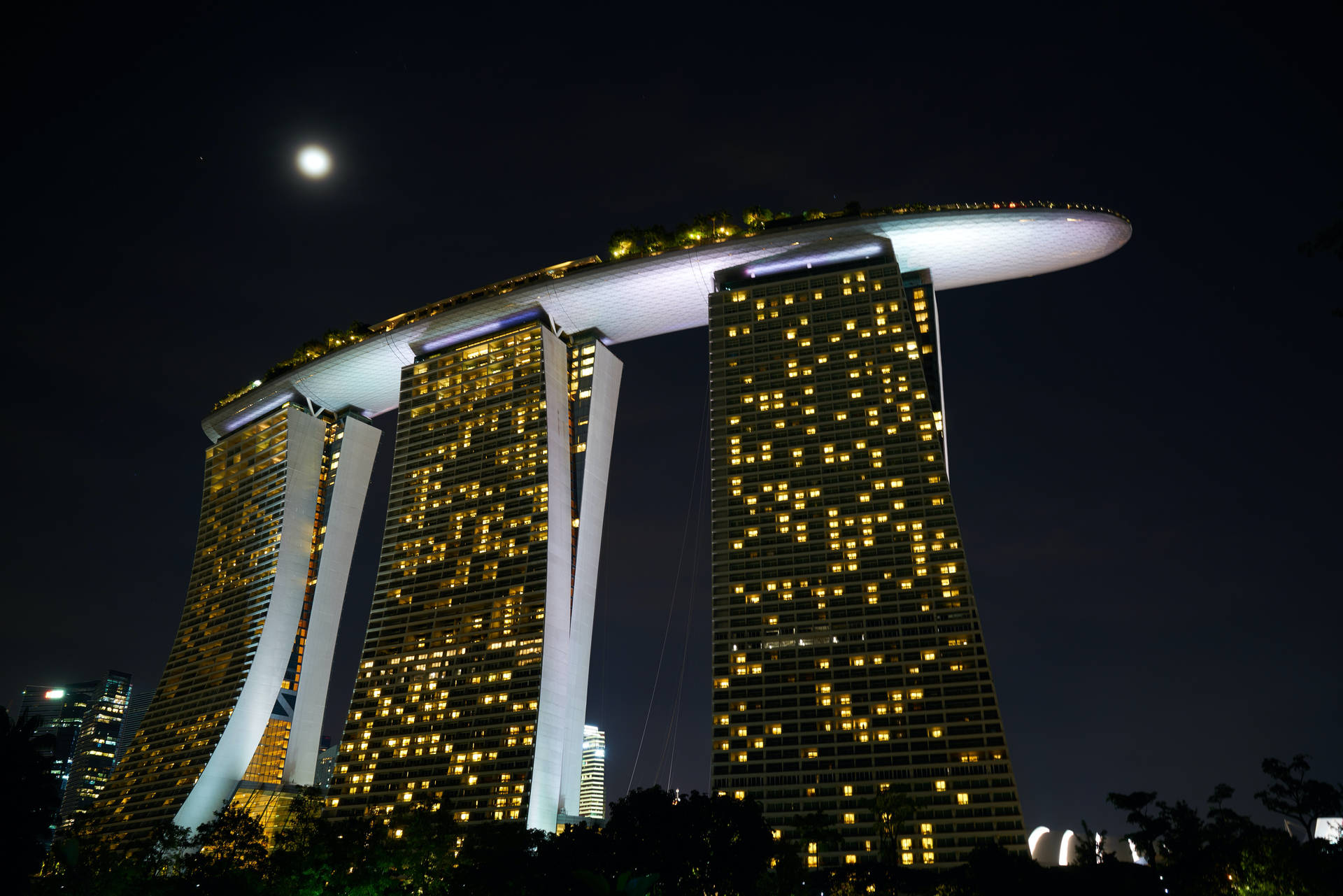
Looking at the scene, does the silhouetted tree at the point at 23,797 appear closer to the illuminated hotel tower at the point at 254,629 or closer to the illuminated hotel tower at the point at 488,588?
the illuminated hotel tower at the point at 488,588

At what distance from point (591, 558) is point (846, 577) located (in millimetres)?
38512

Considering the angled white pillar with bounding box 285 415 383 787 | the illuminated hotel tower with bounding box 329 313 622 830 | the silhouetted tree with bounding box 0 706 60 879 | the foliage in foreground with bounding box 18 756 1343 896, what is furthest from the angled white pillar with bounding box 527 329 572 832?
the silhouetted tree with bounding box 0 706 60 879

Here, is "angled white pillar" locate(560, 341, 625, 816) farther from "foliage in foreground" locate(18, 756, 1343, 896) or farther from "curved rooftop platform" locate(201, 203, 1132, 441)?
"foliage in foreground" locate(18, 756, 1343, 896)

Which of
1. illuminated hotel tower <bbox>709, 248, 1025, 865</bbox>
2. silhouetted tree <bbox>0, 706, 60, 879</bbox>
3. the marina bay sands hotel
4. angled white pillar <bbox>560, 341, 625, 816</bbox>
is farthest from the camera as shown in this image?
angled white pillar <bbox>560, 341, 625, 816</bbox>

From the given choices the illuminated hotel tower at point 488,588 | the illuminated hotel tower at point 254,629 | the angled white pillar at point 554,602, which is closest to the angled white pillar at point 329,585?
the illuminated hotel tower at point 254,629

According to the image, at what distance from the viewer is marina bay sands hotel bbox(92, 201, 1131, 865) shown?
368 feet

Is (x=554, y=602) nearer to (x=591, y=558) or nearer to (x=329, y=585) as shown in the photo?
(x=591, y=558)

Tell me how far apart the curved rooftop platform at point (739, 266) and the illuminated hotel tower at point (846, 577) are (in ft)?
13.5

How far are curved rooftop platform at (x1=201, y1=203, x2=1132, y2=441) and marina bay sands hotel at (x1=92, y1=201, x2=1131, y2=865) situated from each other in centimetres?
37

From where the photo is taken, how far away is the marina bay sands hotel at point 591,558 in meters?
112

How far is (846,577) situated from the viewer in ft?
390

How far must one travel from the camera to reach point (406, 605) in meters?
145

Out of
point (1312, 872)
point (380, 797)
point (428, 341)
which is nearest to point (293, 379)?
point (428, 341)

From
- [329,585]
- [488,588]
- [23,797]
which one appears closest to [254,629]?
[329,585]
